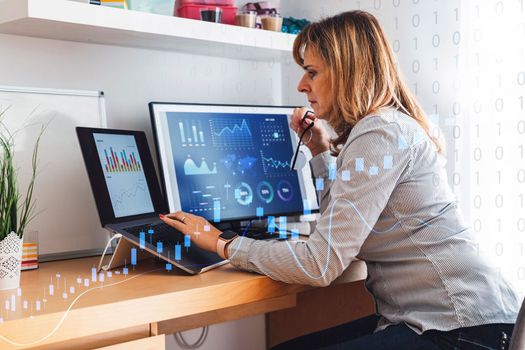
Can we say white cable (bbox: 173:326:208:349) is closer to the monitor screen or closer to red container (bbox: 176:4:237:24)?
the monitor screen

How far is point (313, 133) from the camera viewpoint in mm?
1830

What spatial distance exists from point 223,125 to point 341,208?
0.68 meters

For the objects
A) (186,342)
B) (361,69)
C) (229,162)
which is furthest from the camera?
(186,342)

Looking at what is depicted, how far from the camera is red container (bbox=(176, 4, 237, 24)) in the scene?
193 cm

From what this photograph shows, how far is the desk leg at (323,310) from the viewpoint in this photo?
77.2 inches

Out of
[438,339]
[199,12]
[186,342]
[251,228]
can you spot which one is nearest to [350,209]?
[438,339]

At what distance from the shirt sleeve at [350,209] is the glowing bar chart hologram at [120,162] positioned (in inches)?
20.2

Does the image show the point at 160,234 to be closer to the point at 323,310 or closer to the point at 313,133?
the point at 313,133

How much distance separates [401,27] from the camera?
1.77 meters

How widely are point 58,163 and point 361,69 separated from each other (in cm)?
79

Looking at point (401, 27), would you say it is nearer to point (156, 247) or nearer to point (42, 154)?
point (156, 247)

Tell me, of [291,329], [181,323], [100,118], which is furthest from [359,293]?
[100,118]

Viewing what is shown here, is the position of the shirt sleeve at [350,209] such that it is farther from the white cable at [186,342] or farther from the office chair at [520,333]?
the white cable at [186,342]

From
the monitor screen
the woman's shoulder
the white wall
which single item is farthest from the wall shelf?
the woman's shoulder
